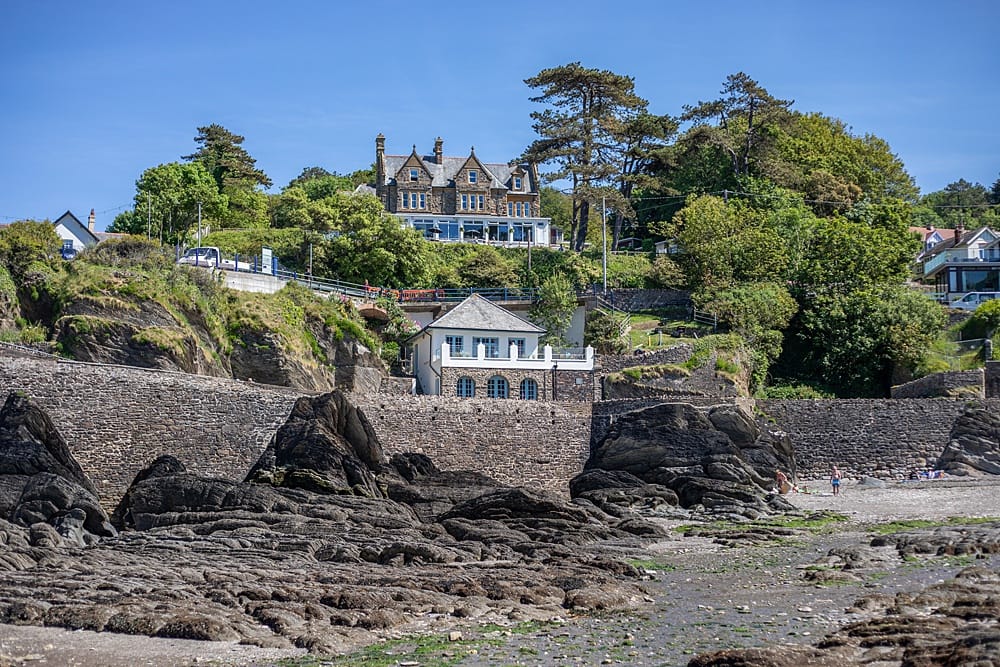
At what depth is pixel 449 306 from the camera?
5553 centimetres

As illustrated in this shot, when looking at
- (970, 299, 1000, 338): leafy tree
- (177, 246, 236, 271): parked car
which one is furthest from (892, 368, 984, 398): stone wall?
(177, 246, 236, 271): parked car

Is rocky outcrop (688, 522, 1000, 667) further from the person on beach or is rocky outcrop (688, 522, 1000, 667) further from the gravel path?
the person on beach

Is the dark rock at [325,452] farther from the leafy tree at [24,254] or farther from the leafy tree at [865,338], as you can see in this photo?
the leafy tree at [865,338]

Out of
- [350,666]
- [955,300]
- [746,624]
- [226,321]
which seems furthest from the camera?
[955,300]

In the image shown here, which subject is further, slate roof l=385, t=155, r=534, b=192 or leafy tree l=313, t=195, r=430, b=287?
slate roof l=385, t=155, r=534, b=192

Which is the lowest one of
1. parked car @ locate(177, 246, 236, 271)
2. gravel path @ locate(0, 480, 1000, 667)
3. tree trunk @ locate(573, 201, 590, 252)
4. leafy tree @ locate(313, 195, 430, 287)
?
gravel path @ locate(0, 480, 1000, 667)

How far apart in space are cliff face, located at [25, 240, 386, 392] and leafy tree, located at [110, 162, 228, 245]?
1653cm

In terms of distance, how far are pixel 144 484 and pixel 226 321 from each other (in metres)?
12.5

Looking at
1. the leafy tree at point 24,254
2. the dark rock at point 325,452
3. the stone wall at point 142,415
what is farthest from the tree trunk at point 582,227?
the stone wall at point 142,415

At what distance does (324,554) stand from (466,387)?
64.1 ft

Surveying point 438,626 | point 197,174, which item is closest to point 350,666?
point 438,626

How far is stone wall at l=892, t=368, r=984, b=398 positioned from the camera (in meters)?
46.3

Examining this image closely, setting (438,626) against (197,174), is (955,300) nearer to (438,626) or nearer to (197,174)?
(197,174)

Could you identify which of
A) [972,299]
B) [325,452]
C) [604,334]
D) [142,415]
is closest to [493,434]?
[325,452]
